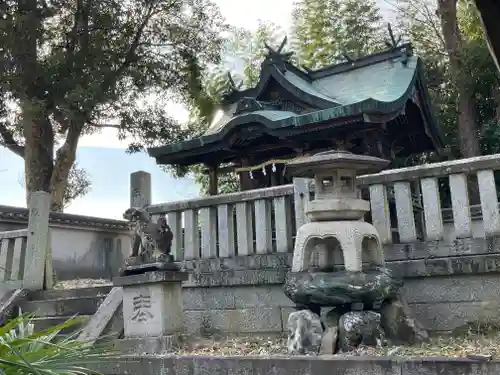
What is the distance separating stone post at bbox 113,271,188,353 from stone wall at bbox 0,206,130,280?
4797 mm

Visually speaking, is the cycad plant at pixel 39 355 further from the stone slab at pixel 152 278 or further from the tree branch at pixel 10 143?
the tree branch at pixel 10 143

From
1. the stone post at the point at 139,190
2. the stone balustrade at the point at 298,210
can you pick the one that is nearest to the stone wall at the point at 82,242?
the stone balustrade at the point at 298,210

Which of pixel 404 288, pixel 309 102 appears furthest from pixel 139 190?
pixel 309 102

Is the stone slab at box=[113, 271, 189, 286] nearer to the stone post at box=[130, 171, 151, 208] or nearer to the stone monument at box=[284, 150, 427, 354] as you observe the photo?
the stone post at box=[130, 171, 151, 208]

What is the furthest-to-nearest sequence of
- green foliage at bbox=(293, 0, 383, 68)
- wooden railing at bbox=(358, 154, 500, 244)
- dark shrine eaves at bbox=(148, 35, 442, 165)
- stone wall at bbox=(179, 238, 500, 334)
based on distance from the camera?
1. green foliage at bbox=(293, 0, 383, 68)
2. dark shrine eaves at bbox=(148, 35, 442, 165)
3. wooden railing at bbox=(358, 154, 500, 244)
4. stone wall at bbox=(179, 238, 500, 334)

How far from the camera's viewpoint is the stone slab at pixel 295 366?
371cm

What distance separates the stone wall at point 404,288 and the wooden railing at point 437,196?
16 cm

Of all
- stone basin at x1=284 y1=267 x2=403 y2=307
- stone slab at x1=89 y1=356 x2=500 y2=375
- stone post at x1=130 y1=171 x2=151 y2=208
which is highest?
stone post at x1=130 y1=171 x2=151 y2=208

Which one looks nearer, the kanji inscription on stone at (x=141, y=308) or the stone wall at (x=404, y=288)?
the stone wall at (x=404, y=288)

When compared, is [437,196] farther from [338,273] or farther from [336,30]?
[336,30]

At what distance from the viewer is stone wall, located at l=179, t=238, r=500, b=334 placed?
195 inches

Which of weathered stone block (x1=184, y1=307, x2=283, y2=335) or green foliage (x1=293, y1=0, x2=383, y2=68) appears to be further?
green foliage (x1=293, y1=0, x2=383, y2=68)

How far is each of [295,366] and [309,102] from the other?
6724mm

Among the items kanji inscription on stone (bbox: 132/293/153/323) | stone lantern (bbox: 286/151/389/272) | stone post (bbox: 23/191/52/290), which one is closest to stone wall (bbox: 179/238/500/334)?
stone lantern (bbox: 286/151/389/272)
